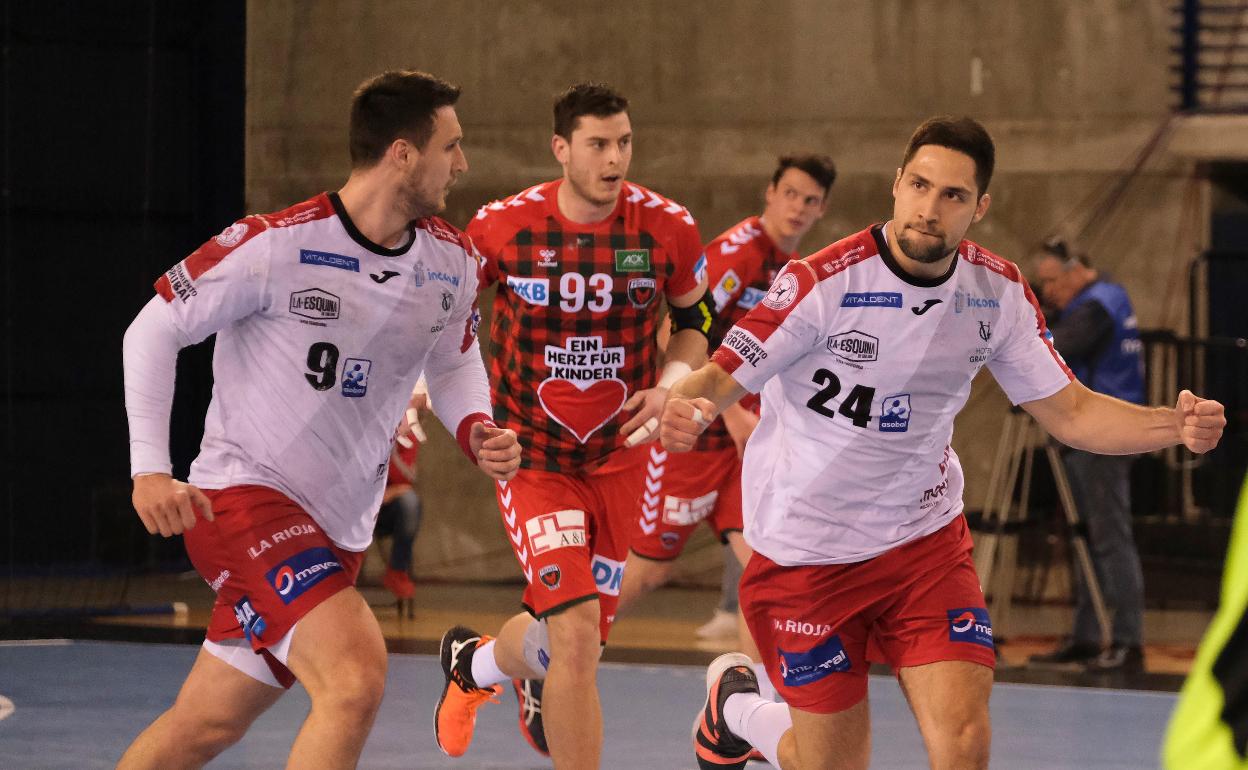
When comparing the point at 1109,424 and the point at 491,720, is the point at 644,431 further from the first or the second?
the point at 491,720

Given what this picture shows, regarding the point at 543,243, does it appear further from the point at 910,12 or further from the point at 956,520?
the point at 910,12

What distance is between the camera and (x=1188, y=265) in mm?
11500

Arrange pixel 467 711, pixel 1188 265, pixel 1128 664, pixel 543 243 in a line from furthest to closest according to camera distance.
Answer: pixel 1188 265 → pixel 1128 664 → pixel 467 711 → pixel 543 243

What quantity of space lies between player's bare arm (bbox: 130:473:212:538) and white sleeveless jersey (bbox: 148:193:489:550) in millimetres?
403

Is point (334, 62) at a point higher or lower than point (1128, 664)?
higher

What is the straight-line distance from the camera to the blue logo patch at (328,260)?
4.09m

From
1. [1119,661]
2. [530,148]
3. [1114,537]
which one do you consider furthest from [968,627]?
[530,148]

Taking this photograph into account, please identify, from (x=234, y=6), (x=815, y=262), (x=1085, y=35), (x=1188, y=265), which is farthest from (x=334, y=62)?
(x=815, y=262)

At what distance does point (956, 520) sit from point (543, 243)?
5.62 feet

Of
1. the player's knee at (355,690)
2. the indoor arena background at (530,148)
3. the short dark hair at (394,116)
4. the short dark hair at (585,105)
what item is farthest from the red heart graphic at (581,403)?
the indoor arena background at (530,148)

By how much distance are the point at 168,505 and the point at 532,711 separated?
2.41 meters

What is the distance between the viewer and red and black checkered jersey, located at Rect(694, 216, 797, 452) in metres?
7.13

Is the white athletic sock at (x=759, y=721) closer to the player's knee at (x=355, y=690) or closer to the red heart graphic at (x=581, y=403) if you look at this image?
the red heart graphic at (x=581, y=403)

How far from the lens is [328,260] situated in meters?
4.12
